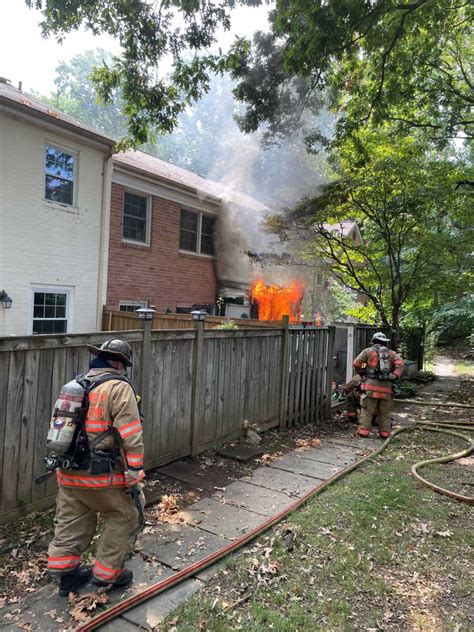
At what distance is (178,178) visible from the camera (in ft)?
44.7

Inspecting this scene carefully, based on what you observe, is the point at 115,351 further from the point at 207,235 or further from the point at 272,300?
the point at 272,300

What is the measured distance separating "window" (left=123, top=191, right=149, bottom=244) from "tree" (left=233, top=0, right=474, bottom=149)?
3957 millimetres

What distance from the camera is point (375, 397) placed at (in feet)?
23.3

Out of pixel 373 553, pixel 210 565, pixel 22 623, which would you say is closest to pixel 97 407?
pixel 22 623

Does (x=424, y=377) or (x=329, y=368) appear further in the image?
(x=424, y=377)

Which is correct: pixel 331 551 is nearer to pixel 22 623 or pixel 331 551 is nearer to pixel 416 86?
pixel 22 623

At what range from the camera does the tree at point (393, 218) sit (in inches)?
382

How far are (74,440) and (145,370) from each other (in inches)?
75.4

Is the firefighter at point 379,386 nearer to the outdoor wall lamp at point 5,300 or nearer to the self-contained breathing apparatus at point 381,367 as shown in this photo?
the self-contained breathing apparatus at point 381,367

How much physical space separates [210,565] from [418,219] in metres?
9.41

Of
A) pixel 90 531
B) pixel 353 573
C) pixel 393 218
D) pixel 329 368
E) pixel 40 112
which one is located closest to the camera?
pixel 90 531

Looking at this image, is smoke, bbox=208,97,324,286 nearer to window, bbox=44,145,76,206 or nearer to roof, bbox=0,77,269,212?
roof, bbox=0,77,269,212

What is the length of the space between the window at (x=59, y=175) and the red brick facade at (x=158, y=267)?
4.10 feet

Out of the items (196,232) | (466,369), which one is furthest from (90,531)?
(466,369)
